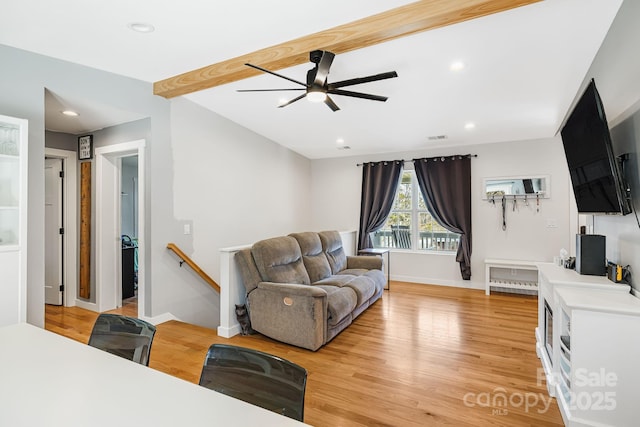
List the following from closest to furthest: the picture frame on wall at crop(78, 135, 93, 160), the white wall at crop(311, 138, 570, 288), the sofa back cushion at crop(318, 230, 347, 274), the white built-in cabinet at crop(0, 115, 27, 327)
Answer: the white built-in cabinet at crop(0, 115, 27, 327), the picture frame on wall at crop(78, 135, 93, 160), the sofa back cushion at crop(318, 230, 347, 274), the white wall at crop(311, 138, 570, 288)

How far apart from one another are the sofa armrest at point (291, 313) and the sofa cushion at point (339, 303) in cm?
11

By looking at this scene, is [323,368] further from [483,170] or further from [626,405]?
[483,170]

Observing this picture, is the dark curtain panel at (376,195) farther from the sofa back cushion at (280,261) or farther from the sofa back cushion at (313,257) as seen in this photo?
the sofa back cushion at (280,261)

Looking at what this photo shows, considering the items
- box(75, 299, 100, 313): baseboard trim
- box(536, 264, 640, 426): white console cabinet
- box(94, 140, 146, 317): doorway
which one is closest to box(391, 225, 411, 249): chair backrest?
box(536, 264, 640, 426): white console cabinet

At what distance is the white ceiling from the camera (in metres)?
2.44

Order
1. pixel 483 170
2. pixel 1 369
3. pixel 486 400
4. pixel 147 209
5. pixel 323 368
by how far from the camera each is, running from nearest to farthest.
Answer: pixel 1 369
pixel 486 400
pixel 323 368
pixel 147 209
pixel 483 170

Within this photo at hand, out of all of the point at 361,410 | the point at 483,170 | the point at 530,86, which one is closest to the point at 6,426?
the point at 361,410

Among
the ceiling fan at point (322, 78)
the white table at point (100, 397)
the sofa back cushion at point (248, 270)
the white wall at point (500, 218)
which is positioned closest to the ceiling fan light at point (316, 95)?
the ceiling fan at point (322, 78)

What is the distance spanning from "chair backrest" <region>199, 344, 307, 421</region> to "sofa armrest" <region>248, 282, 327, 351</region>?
1930 millimetres

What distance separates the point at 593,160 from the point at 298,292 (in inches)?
102

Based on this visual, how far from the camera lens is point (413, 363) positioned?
9.45 feet

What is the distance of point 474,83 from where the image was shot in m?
3.52

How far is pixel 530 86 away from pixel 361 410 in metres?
3.57

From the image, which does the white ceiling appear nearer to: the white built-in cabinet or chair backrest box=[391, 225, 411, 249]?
the white built-in cabinet
